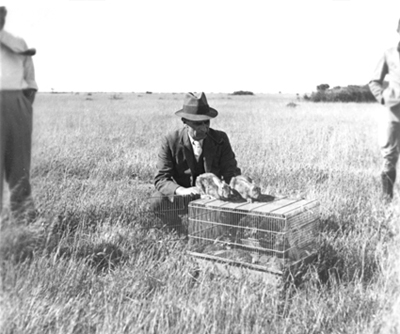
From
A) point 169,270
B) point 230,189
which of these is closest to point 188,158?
point 230,189

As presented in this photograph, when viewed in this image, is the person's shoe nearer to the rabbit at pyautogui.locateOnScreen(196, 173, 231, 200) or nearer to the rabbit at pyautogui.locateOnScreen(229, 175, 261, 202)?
the rabbit at pyautogui.locateOnScreen(229, 175, 261, 202)

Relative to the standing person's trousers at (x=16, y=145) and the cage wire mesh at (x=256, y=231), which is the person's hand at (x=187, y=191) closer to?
the cage wire mesh at (x=256, y=231)

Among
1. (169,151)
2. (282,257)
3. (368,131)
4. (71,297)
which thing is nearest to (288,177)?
(368,131)

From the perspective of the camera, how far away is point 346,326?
3.34 metres

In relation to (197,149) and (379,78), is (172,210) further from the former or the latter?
(379,78)

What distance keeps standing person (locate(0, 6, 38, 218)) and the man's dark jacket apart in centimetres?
211

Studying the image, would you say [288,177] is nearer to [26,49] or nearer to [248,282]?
[248,282]

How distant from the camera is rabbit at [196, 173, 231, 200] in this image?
448cm

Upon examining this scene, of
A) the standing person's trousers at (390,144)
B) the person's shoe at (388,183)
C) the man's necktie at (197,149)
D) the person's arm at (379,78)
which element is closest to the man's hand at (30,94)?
the man's necktie at (197,149)

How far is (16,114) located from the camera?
10.9ft

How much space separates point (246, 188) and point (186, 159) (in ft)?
4.20

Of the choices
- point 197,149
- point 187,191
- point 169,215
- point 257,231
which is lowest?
point 169,215

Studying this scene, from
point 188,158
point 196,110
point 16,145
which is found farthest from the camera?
point 188,158

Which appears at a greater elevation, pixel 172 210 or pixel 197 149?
pixel 197 149
